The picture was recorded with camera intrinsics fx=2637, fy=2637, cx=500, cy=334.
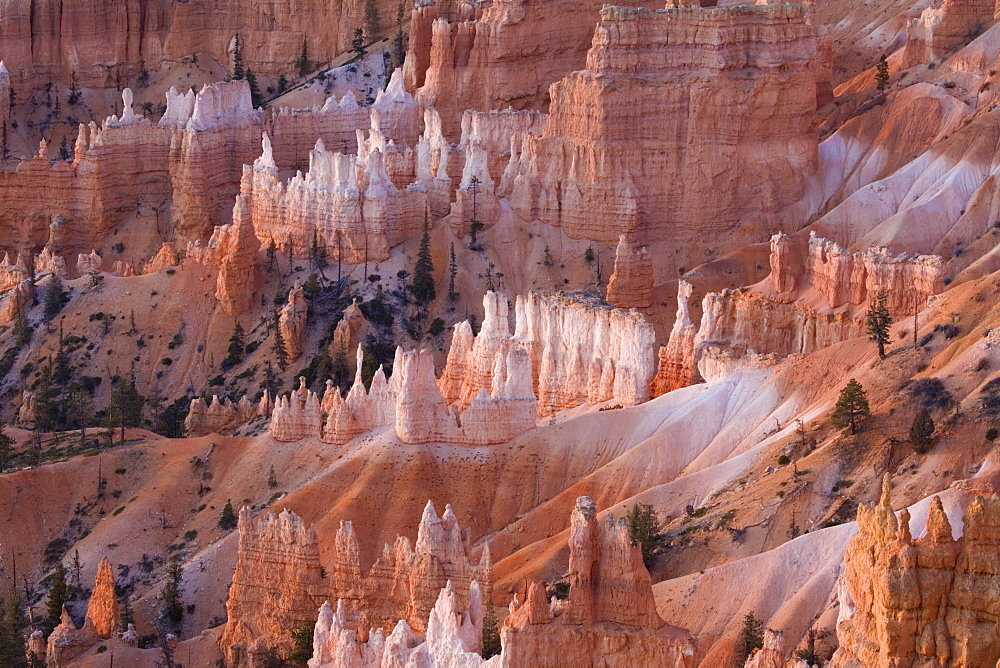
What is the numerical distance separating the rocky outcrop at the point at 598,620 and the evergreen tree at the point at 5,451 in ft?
133

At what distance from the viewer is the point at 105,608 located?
261 feet

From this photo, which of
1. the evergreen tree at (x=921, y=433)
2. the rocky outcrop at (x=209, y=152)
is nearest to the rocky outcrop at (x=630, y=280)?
the rocky outcrop at (x=209, y=152)

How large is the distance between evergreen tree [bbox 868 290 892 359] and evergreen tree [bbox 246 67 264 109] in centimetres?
5832

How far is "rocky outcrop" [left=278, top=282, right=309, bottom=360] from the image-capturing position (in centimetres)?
10869

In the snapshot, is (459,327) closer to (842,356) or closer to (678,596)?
(842,356)

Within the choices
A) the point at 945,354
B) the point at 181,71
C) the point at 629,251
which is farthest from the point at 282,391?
the point at 181,71

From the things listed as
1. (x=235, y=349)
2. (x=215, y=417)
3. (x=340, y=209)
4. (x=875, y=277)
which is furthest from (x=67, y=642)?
(x=340, y=209)

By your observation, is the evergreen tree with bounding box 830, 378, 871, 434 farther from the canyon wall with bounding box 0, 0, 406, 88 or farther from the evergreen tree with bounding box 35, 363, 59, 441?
the canyon wall with bounding box 0, 0, 406, 88

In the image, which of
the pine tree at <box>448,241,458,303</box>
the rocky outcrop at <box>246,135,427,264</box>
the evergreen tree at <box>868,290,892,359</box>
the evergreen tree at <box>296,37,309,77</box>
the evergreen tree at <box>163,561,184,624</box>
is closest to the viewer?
the evergreen tree at <box>868,290,892,359</box>

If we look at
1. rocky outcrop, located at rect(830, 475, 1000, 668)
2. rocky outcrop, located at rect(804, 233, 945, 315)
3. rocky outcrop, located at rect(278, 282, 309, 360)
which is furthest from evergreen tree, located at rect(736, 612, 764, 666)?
rocky outcrop, located at rect(278, 282, 309, 360)

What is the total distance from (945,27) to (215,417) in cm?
3808

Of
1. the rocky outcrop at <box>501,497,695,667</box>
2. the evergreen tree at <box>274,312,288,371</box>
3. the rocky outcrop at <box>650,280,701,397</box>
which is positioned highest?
the evergreen tree at <box>274,312,288,371</box>

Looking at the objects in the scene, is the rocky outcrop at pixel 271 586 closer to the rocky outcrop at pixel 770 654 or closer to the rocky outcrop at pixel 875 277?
the rocky outcrop at pixel 770 654

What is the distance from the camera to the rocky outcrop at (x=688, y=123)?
372 feet
